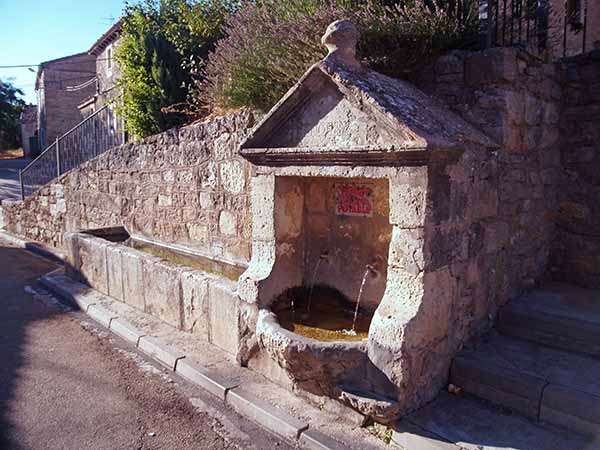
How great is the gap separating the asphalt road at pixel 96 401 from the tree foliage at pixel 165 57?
463cm

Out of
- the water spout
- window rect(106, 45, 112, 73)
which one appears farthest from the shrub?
window rect(106, 45, 112, 73)

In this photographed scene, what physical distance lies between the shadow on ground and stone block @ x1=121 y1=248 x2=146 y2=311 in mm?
1001

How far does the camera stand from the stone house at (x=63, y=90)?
2333 cm

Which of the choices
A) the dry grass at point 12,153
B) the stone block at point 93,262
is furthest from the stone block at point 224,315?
the dry grass at point 12,153

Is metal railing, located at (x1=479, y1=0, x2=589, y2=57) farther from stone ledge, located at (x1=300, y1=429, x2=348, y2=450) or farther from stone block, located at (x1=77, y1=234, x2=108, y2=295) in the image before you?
stone block, located at (x1=77, y1=234, x2=108, y2=295)

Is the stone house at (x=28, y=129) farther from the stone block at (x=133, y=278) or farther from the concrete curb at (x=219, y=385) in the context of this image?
the concrete curb at (x=219, y=385)

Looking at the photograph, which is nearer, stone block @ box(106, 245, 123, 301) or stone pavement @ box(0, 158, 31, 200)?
stone block @ box(106, 245, 123, 301)

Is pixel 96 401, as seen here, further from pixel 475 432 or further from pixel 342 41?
pixel 342 41

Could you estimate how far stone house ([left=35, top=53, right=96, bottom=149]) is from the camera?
76.5 feet

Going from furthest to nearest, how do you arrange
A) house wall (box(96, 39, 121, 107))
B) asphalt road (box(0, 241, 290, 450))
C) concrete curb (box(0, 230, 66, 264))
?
house wall (box(96, 39, 121, 107)) → concrete curb (box(0, 230, 66, 264)) → asphalt road (box(0, 241, 290, 450))

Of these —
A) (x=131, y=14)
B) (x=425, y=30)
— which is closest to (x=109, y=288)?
(x=425, y=30)

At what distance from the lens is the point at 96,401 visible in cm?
339

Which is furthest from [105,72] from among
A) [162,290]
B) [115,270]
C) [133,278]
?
[162,290]

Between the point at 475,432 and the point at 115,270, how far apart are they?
420cm
